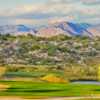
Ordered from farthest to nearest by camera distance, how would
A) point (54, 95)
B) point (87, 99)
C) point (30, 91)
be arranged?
point (30, 91) < point (54, 95) < point (87, 99)

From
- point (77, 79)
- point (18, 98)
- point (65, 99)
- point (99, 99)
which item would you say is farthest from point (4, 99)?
point (77, 79)

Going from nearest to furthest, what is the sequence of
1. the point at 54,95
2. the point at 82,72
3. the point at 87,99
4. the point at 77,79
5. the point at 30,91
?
the point at 87,99 → the point at 54,95 → the point at 30,91 → the point at 77,79 → the point at 82,72

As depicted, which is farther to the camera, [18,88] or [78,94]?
[18,88]

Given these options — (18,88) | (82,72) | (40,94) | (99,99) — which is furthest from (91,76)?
(99,99)

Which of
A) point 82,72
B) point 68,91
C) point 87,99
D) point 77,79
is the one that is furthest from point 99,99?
point 82,72

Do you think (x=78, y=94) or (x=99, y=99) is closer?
(x=99, y=99)

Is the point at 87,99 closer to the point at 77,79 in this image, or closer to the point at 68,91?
the point at 68,91

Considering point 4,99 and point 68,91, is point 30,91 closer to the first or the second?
point 68,91

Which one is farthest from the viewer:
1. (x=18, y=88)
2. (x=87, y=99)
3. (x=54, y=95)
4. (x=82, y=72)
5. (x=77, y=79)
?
(x=82, y=72)

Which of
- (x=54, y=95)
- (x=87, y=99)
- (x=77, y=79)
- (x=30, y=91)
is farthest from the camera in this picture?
(x=77, y=79)
